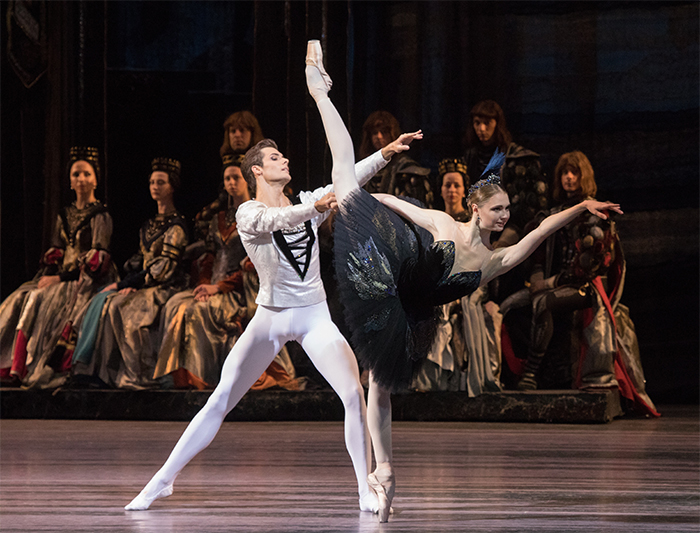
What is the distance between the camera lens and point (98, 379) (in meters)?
6.48

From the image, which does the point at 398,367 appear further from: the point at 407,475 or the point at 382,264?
the point at 407,475

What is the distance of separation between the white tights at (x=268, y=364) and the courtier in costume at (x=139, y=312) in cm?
302

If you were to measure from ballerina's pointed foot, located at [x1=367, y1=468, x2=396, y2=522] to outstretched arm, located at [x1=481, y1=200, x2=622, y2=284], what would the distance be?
2.41 feet

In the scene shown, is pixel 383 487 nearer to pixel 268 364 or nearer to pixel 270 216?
pixel 268 364

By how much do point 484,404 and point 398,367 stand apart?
2.97 meters

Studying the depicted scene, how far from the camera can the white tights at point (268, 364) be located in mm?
3357

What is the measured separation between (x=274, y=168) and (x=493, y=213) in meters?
0.85

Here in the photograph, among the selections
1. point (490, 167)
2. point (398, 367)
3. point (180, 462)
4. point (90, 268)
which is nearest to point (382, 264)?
point (398, 367)

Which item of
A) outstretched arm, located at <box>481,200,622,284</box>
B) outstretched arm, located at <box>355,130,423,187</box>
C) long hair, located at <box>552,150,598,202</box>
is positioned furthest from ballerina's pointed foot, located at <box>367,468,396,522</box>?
long hair, located at <box>552,150,598,202</box>

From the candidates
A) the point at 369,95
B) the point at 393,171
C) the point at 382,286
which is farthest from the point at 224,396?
the point at 369,95

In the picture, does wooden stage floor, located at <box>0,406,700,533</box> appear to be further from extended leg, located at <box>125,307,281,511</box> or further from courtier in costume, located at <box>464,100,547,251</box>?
courtier in costume, located at <box>464,100,547,251</box>

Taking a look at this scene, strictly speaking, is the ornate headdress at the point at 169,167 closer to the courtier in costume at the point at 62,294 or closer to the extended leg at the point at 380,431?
the courtier in costume at the point at 62,294

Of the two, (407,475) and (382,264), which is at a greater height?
(382,264)

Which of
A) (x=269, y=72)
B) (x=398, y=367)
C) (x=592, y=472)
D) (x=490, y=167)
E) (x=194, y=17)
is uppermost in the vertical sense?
(x=194, y=17)
